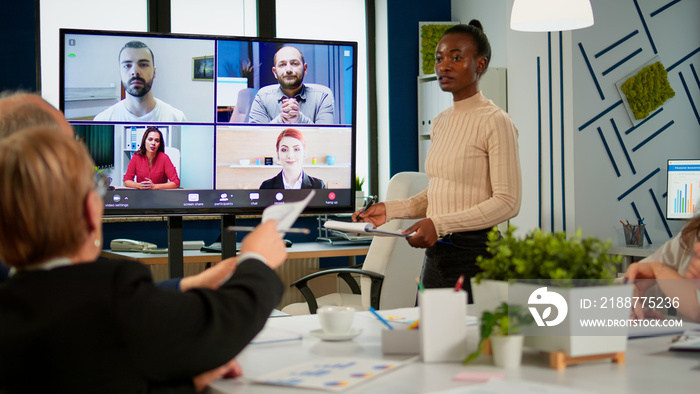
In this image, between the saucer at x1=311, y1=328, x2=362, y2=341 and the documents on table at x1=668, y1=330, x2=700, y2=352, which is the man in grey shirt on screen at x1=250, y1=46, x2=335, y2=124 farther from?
the documents on table at x1=668, y1=330, x2=700, y2=352

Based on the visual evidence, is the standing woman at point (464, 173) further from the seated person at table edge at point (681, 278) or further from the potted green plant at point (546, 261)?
the potted green plant at point (546, 261)

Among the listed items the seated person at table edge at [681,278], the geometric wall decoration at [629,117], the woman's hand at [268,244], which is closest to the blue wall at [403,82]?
the geometric wall decoration at [629,117]

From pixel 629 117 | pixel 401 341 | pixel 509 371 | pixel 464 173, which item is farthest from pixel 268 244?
pixel 629 117

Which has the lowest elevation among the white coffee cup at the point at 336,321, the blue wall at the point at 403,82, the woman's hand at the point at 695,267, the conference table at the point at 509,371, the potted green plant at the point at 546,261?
the conference table at the point at 509,371

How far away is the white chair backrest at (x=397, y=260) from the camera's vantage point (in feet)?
10.3

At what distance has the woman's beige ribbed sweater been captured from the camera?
7.25ft

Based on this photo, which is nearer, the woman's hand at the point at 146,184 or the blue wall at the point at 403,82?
the woman's hand at the point at 146,184

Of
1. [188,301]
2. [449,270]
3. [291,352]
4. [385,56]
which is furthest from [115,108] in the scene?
[385,56]

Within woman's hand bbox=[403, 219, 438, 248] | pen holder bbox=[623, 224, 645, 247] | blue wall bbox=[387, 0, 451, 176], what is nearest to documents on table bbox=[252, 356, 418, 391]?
woman's hand bbox=[403, 219, 438, 248]

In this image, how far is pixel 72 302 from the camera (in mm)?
883

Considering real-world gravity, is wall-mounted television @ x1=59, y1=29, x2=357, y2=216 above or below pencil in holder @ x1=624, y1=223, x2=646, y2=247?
above

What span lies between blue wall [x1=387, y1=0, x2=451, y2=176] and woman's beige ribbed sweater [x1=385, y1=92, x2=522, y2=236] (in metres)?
3.87

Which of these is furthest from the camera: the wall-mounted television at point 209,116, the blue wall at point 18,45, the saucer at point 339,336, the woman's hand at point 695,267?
the blue wall at point 18,45

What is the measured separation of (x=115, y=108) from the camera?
2.43m
